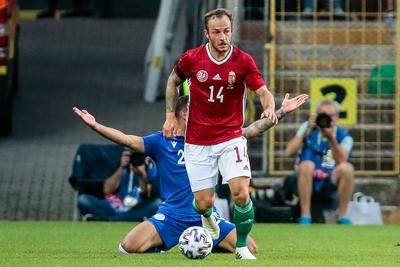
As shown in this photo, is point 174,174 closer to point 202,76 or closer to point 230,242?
point 230,242

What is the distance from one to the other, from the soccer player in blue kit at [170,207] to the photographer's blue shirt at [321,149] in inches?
209

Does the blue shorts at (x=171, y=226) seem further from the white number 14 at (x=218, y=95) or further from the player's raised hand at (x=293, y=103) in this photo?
the player's raised hand at (x=293, y=103)

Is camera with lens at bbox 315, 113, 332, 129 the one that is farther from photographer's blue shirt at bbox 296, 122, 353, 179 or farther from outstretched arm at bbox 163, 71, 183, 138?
outstretched arm at bbox 163, 71, 183, 138

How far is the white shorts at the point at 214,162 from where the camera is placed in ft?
42.8

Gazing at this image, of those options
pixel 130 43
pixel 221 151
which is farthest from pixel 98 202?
pixel 130 43

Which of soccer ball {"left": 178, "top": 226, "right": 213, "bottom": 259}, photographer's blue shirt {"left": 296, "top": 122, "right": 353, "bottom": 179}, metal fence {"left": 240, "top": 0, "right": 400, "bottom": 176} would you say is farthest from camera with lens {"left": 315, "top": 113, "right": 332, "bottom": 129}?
soccer ball {"left": 178, "top": 226, "right": 213, "bottom": 259}

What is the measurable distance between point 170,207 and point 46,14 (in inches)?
966

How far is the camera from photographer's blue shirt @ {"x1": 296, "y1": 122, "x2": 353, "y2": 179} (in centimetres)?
1983

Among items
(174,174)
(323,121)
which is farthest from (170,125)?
(323,121)

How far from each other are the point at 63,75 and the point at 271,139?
965 cm

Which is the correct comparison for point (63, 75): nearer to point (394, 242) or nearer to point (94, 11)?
point (94, 11)

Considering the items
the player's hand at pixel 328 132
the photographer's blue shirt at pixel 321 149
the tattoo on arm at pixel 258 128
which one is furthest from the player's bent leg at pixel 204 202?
the photographer's blue shirt at pixel 321 149

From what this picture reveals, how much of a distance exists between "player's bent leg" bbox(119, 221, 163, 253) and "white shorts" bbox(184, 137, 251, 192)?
1150mm

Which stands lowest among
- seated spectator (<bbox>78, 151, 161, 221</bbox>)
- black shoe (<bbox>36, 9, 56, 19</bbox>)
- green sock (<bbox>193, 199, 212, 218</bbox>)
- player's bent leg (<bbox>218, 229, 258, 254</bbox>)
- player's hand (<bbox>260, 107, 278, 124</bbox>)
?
seated spectator (<bbox>78, 151, 161, 221</bbox>)
